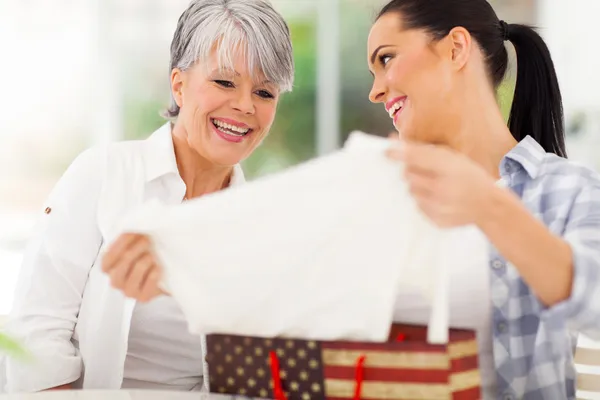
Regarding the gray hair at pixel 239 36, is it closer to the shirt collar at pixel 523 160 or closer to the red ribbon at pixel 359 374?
the shirt collar at pixel 523 160

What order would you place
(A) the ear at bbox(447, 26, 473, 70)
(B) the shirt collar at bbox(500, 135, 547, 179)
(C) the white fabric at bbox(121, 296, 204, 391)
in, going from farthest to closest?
(C) the white fabric at bbox(121, 296, 204, 391)
(A) the ear at bbox(447, 26, 473, 70)
(B) the shirt collar at bbox(500, 135, 547, 179)

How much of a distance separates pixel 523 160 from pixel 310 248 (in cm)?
55

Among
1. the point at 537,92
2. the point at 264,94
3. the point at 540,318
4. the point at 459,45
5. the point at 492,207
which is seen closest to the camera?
the point at 492,207

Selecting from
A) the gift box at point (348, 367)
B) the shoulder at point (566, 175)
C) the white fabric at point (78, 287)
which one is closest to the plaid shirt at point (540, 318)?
the shoulder at point (566, 175)

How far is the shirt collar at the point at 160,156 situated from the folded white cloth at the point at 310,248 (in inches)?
23.5

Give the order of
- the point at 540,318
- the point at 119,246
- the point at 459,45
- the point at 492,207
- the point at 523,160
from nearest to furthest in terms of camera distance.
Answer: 1. the point at 492,207
2. the point at 119,246
3. the point at 540,318
4. the point at 523,160
5. the point at 459,45

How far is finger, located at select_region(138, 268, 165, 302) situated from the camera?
1.14 meters

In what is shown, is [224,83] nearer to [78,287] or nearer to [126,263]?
[78,287]

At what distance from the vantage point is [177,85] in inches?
70.9

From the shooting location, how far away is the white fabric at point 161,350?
162 centimetres

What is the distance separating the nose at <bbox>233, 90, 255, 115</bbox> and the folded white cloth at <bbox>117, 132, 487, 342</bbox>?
Answer: 2.15ft

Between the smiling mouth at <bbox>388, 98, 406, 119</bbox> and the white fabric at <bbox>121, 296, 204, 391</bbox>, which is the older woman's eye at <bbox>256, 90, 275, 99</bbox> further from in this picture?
the white fabric at <bbox>121, 296, 204, 391</bbox>

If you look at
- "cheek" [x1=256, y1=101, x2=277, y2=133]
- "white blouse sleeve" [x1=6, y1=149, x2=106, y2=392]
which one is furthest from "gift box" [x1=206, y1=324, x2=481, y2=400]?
"cheek" [x1=256, y1=101, x2=277, y2=133]

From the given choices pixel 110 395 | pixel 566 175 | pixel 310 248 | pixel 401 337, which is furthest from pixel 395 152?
pixel 110 395
